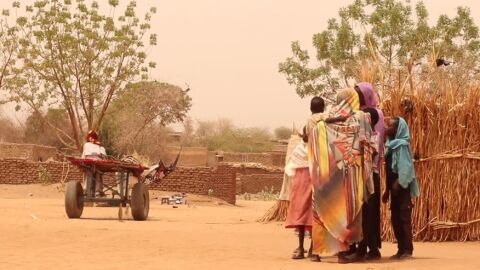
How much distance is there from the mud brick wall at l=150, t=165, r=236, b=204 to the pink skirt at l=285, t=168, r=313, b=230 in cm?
2181

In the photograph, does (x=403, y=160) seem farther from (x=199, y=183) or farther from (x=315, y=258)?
(x=199, y=183)

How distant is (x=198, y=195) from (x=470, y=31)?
400 inches

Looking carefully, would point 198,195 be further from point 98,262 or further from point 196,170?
point 98,262

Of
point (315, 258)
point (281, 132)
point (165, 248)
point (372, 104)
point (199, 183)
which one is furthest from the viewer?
point (281, 132)

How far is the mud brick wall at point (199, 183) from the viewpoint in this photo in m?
30.7

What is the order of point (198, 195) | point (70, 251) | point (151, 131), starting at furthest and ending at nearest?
point (151, 131) → point (198, 195) → point (70, 251)

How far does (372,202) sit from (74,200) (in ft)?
22.8

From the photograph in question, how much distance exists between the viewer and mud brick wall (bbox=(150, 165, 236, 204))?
30688 mm

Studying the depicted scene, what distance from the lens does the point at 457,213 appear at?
11.5 metres

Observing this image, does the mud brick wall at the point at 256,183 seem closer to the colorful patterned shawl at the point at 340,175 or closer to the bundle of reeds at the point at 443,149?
the bundle of reeds at the point at 443,149

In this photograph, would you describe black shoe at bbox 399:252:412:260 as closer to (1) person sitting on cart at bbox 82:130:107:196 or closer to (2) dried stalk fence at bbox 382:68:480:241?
(2) dried stalk fence at bbox 382:68:480:241

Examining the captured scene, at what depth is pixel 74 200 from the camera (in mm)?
14719

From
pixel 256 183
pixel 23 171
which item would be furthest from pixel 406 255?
A: pixel 256 183

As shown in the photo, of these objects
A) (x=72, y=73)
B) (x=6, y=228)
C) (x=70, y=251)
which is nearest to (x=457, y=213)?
(x=70, y=251)
